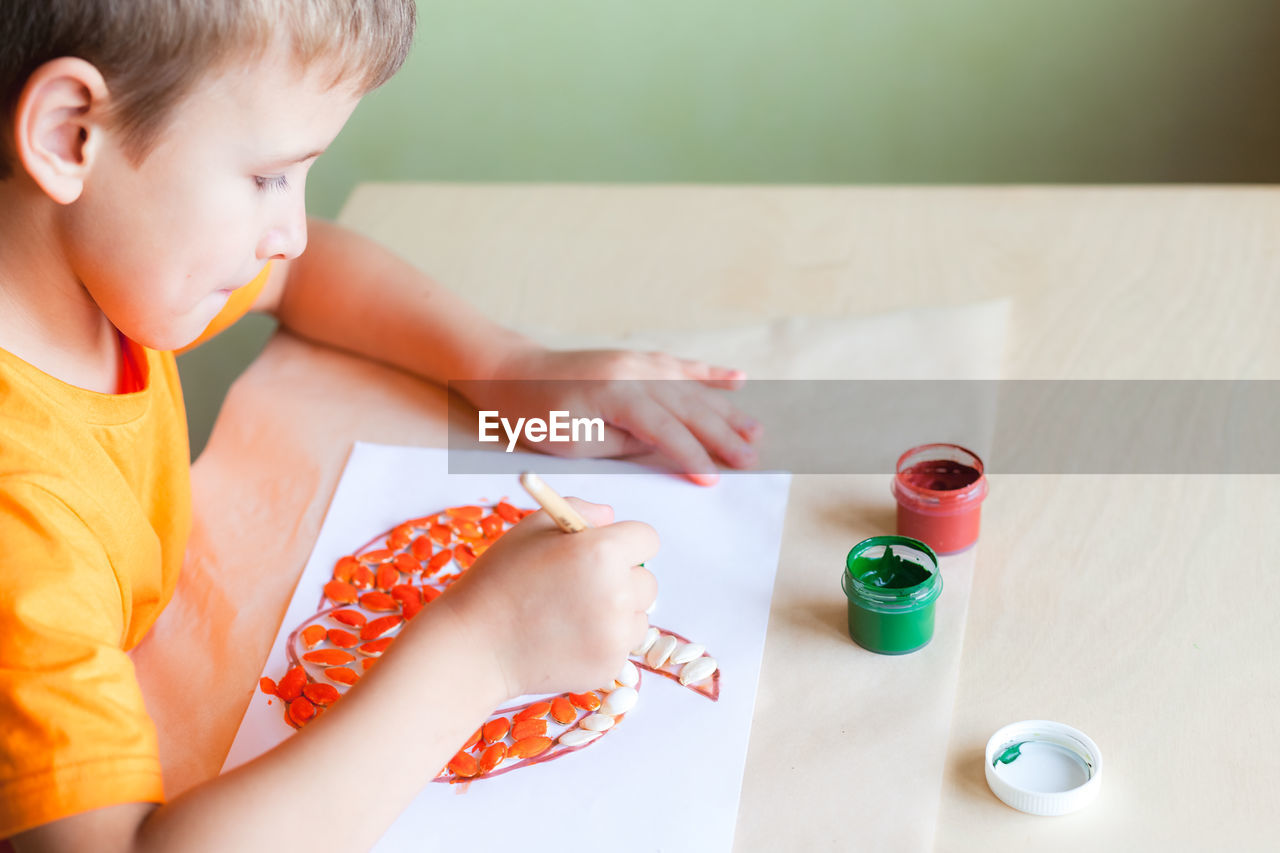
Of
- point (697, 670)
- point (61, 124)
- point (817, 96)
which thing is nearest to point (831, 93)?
point (817, 96)

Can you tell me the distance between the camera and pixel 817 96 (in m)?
1.77

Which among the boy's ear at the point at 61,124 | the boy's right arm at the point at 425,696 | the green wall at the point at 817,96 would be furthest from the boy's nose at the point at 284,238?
the green wall at the point at 817,96

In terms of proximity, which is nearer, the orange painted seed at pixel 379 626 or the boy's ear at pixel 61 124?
the boy's ear at pixel 61 124

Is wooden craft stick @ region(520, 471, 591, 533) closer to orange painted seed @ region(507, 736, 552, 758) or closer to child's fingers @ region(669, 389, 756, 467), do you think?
orange painted seed @ region(507, 736, 552, 758)

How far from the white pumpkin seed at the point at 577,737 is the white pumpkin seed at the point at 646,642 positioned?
61mm

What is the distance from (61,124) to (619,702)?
0.42 m

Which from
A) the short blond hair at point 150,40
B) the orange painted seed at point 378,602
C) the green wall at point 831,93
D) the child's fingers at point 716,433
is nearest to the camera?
the short blond hair at point 150,40

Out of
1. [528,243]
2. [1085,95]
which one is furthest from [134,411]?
[1085,95]

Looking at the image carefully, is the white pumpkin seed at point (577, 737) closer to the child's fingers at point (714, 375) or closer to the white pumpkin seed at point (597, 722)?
the white pumpkin seed at point (597, 722)

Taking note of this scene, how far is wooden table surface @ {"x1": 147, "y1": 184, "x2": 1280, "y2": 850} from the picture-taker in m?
0.64

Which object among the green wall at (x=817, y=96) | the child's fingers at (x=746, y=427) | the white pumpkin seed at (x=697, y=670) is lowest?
the white pumpkin seed at (x=697, y=670)

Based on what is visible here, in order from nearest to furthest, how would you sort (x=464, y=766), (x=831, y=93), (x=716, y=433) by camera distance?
1. (x=464, y=766)
2. (x=716, y=433)
3. (x=831, y=93)

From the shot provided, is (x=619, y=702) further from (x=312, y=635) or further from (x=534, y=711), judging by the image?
(x=312, y=635)

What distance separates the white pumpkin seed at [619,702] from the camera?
0.69 meters
